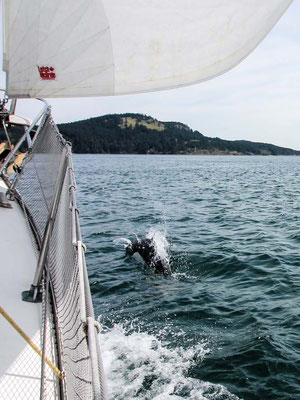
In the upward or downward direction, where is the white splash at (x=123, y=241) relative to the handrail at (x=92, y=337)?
downward

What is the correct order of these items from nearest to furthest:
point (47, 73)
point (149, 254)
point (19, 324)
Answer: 1. point (19, 324)
2. point (47, 73)
3. point (149, 254)

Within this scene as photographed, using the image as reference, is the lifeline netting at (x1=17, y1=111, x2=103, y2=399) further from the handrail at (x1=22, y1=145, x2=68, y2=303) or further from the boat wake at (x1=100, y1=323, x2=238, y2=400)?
the boat wake at (x1=100, y1=323, x2=238, y2=400)

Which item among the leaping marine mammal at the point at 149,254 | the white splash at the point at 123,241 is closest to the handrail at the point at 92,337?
the leaping marine mammal at the point at 149,254

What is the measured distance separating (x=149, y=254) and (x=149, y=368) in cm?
→ 559

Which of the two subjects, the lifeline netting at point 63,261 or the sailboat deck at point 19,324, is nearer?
the lifeline netting at point 63,261

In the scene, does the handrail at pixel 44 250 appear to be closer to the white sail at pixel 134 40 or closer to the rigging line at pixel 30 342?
the rigging line at pixel 30 342

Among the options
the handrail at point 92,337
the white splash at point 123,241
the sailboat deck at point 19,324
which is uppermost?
the handrail at point 92,337

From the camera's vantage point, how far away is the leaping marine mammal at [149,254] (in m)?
10.5

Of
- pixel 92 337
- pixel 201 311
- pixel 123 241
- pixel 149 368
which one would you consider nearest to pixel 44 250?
pixel 92 337

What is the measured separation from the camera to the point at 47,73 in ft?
12.3

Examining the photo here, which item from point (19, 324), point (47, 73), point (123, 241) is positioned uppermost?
point (47, 73)

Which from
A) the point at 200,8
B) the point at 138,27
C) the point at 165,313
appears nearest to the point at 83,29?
the point at 138,27

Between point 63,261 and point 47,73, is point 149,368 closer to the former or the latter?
point 63,261

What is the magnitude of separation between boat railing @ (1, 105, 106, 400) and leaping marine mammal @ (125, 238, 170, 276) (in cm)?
509
